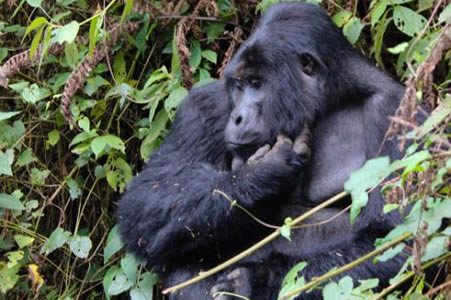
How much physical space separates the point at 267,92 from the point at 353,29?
0.86m

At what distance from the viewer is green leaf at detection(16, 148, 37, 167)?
518 cm

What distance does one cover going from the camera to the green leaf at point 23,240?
5004 mm

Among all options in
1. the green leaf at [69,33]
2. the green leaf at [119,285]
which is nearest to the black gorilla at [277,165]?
the green leaf at [119,285]

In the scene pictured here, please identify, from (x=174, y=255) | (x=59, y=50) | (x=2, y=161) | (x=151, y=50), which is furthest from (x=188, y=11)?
(x=174, y=255)

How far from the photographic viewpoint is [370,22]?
4828mm

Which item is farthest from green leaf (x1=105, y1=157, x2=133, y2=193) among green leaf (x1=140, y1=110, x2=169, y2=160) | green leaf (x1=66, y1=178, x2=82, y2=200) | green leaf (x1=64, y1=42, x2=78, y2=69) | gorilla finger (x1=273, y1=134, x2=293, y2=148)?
→ gorilla finger (x1=273, y1=134, x2=293, y2=148)

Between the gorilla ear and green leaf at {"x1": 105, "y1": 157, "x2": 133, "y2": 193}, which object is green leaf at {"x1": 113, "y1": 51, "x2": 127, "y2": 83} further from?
the gorilla ear

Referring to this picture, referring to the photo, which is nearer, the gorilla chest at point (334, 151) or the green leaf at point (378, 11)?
the gorilla chest at point (334, 151)

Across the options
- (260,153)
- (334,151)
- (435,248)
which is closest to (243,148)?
(260,153)

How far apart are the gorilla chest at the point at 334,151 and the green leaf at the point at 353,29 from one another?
644 millimetres

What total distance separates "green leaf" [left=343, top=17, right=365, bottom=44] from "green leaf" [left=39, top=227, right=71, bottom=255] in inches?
65.4

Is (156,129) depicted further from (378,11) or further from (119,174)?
(378,11)

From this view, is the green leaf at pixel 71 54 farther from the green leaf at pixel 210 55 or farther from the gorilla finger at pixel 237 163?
the gorilla finger at pixel 237 163

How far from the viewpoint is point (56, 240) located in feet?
16.5
